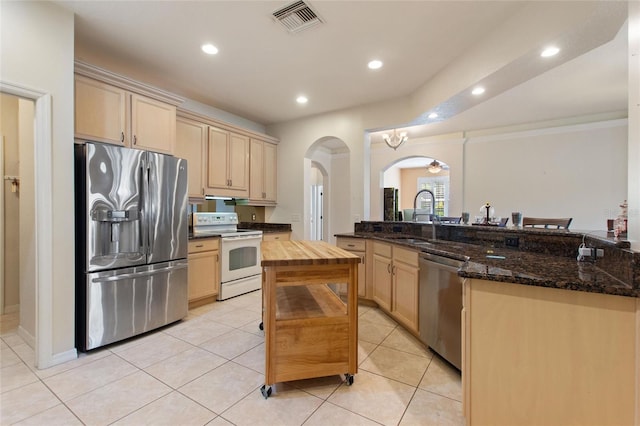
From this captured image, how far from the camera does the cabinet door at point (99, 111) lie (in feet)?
7.79

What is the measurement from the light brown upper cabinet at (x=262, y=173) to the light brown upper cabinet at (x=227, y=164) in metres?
0.12

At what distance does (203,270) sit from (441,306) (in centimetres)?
272

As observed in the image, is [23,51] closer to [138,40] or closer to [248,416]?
[138,40]

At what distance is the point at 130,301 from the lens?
2.48 metres

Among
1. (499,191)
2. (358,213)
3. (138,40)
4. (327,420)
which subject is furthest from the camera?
(499,191)

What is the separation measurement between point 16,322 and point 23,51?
2.63m

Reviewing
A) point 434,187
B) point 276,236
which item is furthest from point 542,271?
point 434,187

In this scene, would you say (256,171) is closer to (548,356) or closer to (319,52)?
(319,52)

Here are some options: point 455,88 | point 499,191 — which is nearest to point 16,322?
point 455,88

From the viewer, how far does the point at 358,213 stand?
161 inches

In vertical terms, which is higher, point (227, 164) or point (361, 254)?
point (227, 164)

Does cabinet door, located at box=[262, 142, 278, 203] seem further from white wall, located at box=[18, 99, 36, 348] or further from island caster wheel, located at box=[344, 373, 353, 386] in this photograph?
island caster wheel, located at box=[344, 373, 353, 386]

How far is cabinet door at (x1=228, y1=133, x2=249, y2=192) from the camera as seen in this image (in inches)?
163

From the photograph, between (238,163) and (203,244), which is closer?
(203,244)
